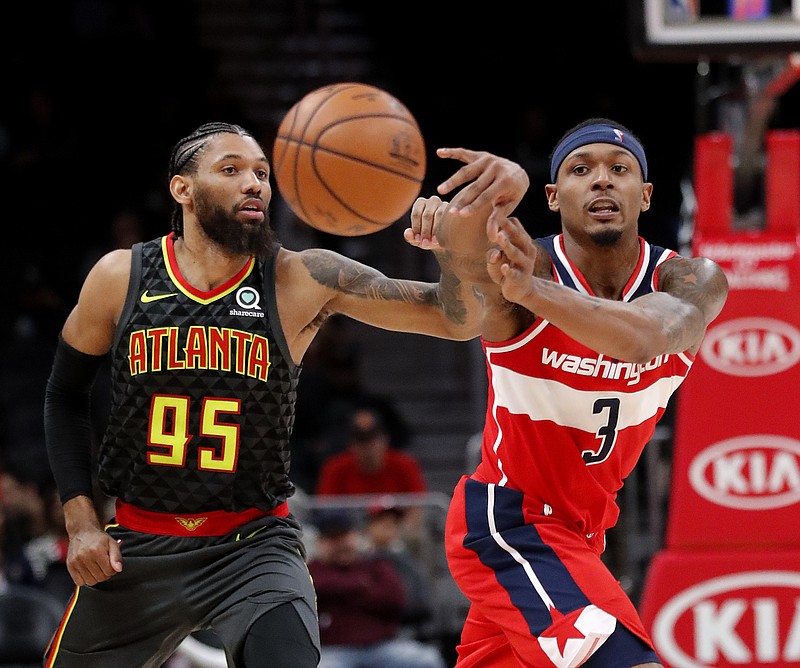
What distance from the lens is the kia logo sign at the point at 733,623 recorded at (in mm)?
6203

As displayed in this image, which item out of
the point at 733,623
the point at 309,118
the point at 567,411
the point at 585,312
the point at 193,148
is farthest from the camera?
the point at 733,623

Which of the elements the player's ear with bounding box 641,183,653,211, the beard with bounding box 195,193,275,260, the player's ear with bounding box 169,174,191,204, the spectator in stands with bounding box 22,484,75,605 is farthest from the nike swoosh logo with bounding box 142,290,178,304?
the spectator in stands with bounding box 22,484,75,605

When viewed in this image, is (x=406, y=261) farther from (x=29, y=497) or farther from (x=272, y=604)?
(x=272, y=604)

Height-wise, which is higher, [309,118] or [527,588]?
[309,118]

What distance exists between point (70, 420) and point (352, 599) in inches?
134

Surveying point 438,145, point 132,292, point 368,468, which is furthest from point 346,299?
point 438,145

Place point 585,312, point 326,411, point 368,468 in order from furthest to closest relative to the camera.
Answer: point 326,411 → point 368,468 → point 585,312

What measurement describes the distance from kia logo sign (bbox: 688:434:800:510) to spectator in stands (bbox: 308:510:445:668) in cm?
179

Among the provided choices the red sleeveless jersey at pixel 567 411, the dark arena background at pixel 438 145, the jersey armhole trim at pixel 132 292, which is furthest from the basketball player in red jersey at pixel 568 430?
the dark arena background at pixel 438 145

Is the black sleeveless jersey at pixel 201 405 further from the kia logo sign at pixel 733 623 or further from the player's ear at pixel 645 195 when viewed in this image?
the kia logo sign at pixel 733 623

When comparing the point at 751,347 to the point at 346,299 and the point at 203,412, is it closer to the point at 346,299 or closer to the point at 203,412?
the point at 346,299

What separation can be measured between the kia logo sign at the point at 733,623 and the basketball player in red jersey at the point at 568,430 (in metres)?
2.46

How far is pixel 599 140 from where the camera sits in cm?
394

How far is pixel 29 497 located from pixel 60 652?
4680 mm
